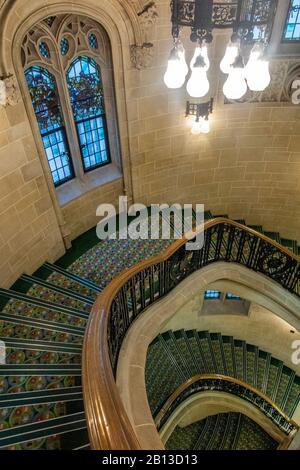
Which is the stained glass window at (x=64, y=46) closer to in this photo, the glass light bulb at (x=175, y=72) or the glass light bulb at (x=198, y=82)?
the glass light bulb at (x=175, y=72)

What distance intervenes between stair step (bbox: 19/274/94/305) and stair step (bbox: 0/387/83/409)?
1.52 m

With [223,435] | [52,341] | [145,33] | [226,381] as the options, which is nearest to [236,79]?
[145,33]

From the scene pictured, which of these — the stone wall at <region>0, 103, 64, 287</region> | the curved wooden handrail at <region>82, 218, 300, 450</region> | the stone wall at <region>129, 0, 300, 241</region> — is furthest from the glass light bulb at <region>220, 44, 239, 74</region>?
the stone wall at <region>0, 103, 64, 287</region>

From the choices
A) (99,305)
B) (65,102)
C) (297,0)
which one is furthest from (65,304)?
(297,0)

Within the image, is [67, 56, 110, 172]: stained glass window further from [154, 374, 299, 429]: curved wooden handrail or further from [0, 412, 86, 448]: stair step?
[154, 374, 299, 429]: curved wooden handrail

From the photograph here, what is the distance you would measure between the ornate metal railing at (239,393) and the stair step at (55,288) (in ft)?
11.9

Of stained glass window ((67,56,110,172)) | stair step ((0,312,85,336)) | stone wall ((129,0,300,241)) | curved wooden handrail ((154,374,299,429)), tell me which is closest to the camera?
stair step ((0,312,85,336))

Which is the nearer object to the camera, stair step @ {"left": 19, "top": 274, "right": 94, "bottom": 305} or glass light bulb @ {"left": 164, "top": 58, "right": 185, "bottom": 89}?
glass light bulb @ {"left": 164, "top": 58, "right": 185, "bottom": 89}

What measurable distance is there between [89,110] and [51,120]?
696 millimetres

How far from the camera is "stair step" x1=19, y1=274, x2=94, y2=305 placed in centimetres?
446

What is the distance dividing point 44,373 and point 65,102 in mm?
3886

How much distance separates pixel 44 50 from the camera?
4430mm

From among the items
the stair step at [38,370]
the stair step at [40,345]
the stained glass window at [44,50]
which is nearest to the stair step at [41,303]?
the stair step at [40,345]

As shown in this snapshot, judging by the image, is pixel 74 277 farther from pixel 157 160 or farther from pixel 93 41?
pixel 93 41
